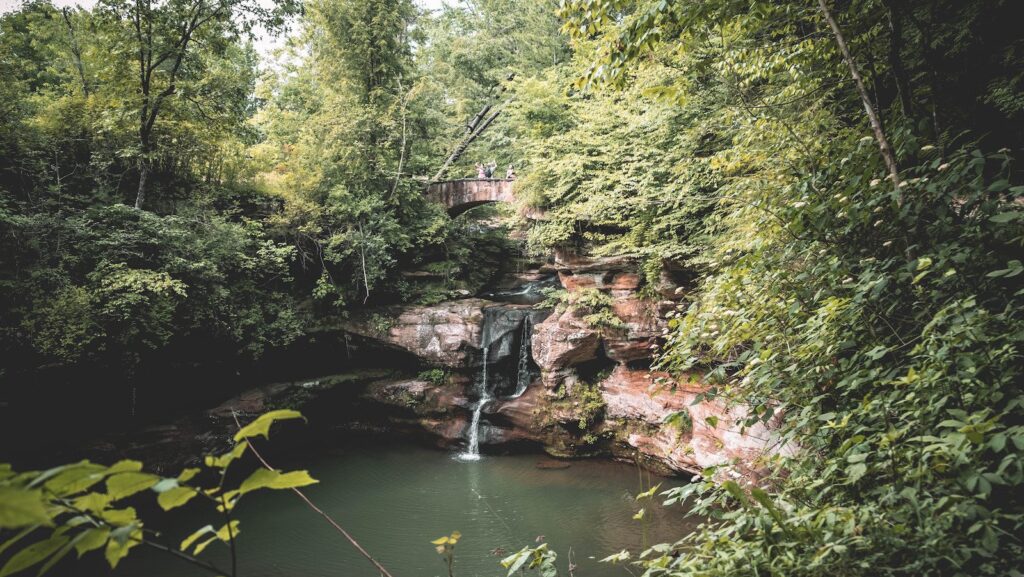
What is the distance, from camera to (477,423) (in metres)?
10.9

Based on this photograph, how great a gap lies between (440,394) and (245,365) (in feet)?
15.6

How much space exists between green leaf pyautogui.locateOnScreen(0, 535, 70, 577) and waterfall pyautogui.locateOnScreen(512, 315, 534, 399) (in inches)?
A: 429

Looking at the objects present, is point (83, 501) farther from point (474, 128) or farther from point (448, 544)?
point (474, 128)

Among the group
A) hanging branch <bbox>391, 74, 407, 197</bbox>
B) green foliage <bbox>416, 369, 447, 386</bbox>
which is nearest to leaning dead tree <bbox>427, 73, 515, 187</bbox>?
hanging branch <bbox>391, 74, 407, 197</bbox>

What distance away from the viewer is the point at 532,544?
6945 millimetres

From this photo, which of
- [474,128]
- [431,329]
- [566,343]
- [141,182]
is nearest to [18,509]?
[566,343]

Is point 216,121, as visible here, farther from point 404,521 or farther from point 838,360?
point 838,360

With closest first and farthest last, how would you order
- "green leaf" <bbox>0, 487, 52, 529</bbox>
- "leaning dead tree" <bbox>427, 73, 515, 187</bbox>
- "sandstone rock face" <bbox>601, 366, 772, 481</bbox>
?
"green leaf" <bbox>0, 487, 52, 529</bbox> < "sandstone rock face" <bbox>601, 366, 772, 481</bbox> < "leaning dead tree" <bbox>427, 73, 515, 187</bbox>

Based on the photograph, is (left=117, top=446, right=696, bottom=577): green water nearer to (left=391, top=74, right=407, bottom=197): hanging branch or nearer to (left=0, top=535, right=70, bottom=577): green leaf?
(left=0, top=535, right=70, bottom=577): green leaf

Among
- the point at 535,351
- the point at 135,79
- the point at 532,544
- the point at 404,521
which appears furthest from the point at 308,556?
the point at 135,79

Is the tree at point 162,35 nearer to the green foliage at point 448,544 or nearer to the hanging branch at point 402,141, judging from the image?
the hanging branch at point 402,141

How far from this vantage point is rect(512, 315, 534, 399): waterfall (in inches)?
456

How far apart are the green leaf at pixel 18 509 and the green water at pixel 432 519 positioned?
653cm

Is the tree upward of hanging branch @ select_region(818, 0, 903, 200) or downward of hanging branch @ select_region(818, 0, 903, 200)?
upward
